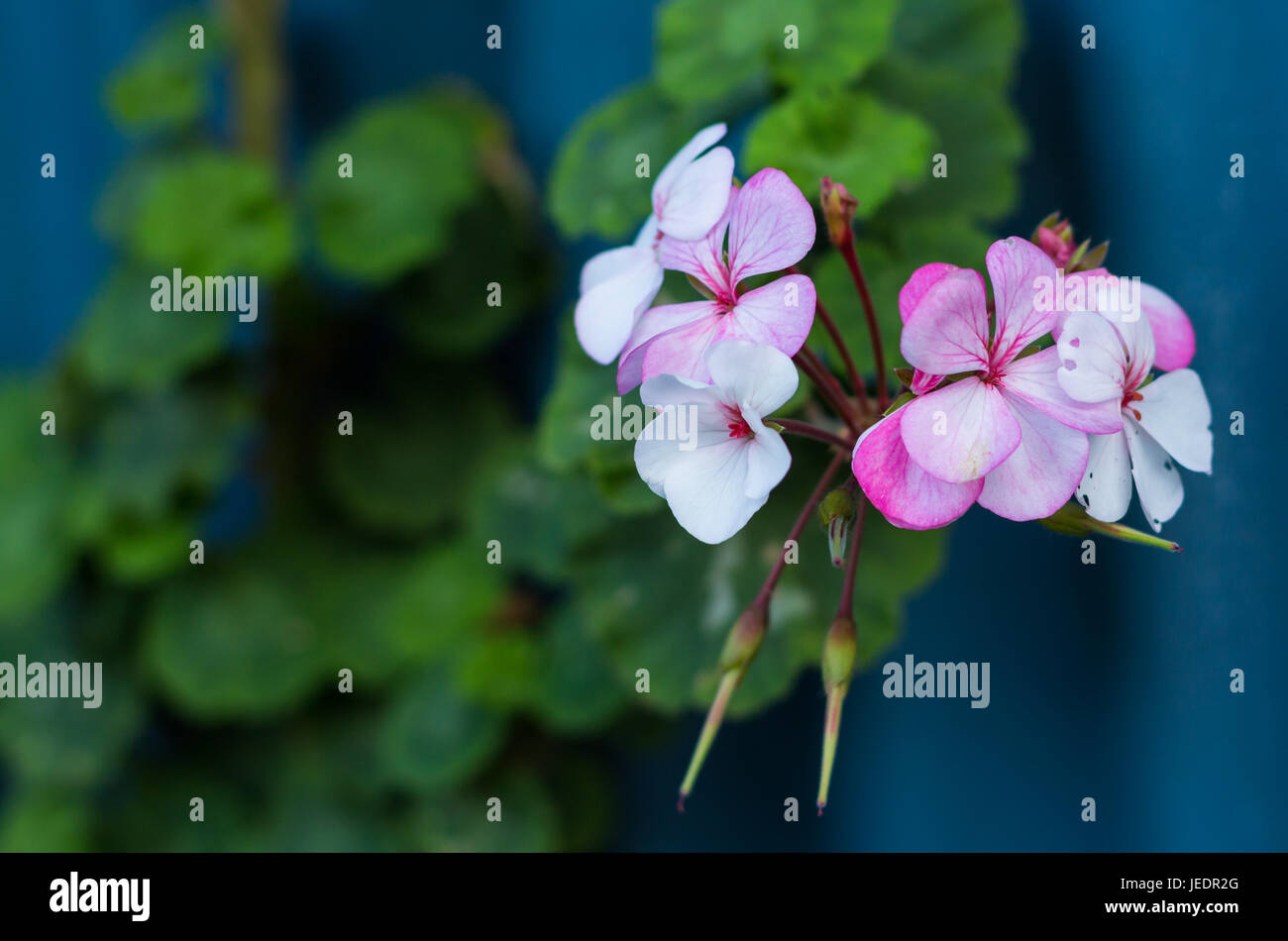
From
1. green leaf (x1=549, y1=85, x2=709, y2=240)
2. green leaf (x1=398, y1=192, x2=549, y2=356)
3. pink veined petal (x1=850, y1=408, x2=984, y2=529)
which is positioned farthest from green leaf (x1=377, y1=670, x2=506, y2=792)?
pink veined petal (x1=850, y1=408, x2=984, y2=529)

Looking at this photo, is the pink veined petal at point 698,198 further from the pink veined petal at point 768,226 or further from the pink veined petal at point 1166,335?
the pink veined petal at point 1166,335

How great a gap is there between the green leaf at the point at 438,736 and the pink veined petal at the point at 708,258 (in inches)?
28.4

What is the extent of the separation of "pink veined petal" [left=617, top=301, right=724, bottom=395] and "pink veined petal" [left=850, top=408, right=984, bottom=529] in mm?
86

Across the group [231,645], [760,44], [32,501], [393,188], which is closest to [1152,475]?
[760,44]

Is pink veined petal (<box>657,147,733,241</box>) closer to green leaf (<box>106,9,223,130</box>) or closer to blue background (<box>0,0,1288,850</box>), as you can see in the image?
blue background (<box>0,0,1288,850</box>)

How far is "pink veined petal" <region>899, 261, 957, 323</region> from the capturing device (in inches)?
16.0

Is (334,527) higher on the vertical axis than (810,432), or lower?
higher

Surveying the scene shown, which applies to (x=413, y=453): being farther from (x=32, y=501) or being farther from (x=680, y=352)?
(x=680, y=352)

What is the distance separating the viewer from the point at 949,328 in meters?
0.40

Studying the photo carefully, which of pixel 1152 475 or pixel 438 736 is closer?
pixel 1152 475

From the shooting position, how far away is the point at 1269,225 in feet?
2.16

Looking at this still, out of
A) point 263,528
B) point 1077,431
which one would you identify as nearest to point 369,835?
point 263,528

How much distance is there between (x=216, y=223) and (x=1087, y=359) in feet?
3.31
